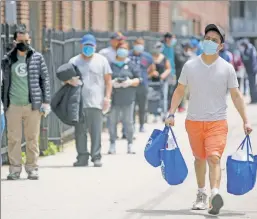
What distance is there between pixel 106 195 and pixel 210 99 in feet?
6.65

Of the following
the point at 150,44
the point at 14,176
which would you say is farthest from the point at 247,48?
the point at 14,176

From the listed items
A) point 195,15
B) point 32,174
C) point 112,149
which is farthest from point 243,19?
point 32,174

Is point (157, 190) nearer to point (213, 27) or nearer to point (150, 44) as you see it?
point (213, 27)

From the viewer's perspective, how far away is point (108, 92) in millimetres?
13445

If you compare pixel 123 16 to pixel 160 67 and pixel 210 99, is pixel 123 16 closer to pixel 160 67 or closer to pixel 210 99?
pixel 160 67

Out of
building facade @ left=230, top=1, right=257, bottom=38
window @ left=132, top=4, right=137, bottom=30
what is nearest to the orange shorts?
window @ left=132, top=4, right=137, bottom=30

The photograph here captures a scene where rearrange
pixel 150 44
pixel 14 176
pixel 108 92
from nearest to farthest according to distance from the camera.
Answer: pixel 14 176, pixel 108 92, pixel 150 44

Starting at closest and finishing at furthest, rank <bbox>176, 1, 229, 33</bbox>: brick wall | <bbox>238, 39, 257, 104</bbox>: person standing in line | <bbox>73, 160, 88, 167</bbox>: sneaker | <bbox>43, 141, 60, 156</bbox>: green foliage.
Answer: <bbox>73, 160, 88, 167</bbox>: sneaker
<bbox>43, 141, 60, 156</bbox>: green foliage
<bbox>238, 39, 257, 104</bbox>: person standing in line
<bbox>176, 1, 229, 33</bbox>: brick wall

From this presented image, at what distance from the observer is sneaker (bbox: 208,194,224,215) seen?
910 cm

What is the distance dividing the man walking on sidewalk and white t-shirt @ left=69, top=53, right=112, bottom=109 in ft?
12.5

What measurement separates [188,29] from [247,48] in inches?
507

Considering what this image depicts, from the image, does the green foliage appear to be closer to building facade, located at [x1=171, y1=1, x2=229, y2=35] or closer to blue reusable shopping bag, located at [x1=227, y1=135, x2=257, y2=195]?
blue reusable shopping bag, located at [x1=227, y1=135, x2=257, y2=195]

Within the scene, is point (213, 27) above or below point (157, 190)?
above

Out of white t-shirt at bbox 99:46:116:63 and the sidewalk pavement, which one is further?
white t-shirt at bbox 99:46:116:63
